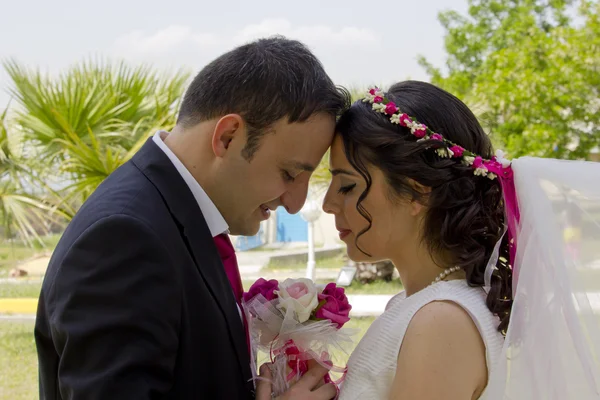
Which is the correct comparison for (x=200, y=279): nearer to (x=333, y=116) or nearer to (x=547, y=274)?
(x=333, y=116)

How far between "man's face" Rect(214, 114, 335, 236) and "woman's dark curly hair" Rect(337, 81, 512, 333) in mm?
135

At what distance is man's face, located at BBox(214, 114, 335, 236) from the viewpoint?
7.56ft

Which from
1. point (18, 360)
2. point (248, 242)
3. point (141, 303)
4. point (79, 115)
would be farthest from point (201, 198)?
point (248, 242)

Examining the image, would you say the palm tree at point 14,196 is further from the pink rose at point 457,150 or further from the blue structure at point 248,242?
the blue structure at point 248,242

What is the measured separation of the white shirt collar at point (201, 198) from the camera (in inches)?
88.1

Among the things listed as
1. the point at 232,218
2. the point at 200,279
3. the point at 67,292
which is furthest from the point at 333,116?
the point at 67,292

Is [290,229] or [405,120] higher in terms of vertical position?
[405,120]

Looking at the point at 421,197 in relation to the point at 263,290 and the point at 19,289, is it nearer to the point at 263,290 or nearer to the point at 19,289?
the point at 263,290

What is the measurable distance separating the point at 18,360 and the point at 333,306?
26.7 feet

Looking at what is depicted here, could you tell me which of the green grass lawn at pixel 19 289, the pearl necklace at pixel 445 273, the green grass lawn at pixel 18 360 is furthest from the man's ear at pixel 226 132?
the green grass lawn at pixel 19 289

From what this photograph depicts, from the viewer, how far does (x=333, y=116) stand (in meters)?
2.46

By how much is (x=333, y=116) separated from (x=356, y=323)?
798 cm

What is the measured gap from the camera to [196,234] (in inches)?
82.7

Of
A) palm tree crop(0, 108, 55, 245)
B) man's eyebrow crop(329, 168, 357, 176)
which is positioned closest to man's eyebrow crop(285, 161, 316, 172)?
man's eyebrow crop(329, 168, 357, 176)
